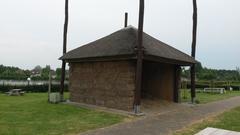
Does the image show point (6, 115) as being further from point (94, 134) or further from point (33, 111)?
point (94, 134)

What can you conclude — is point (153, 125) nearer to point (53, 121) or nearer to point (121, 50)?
point (53, 121)

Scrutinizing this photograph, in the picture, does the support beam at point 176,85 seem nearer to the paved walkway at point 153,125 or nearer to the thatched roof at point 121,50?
the thatched roof at point 121,50

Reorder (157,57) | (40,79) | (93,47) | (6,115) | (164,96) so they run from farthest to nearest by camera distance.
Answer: (40,79) < (164,96) < (93,47) < (157,57) < (6,115)

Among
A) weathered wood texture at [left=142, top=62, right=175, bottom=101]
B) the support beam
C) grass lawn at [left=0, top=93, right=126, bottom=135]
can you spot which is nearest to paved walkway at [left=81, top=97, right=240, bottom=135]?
grass lawn at [left=0, top=93, right=126, bottom=135]

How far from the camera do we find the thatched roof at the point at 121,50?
490 inches

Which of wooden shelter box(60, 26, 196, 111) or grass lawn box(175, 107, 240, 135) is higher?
wooden shelter box(60, 26, 196, 111)

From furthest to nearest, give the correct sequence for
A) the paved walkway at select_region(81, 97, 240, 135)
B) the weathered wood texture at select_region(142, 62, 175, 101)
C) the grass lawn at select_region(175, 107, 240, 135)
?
the weathered wood texture at select_region(142, 62, 175, 101)
the grass lawn at select_region(175, 107, 240, 135)
the paved walkway at select_region(81, 97, 240, 135)

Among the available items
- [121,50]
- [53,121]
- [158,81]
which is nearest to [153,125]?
[53,121]

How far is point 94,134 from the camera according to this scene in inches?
305

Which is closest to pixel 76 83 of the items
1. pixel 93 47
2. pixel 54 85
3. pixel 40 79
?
pixel 93 47

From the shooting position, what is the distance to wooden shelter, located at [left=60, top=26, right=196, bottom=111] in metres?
12.5

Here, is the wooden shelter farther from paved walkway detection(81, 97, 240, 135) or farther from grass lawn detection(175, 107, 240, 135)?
grass lawn detection(175, 107, 240, 135)

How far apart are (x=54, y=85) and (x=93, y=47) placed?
1352 cm

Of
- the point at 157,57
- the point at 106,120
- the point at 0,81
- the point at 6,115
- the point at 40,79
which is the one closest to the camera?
the point at 106,120
